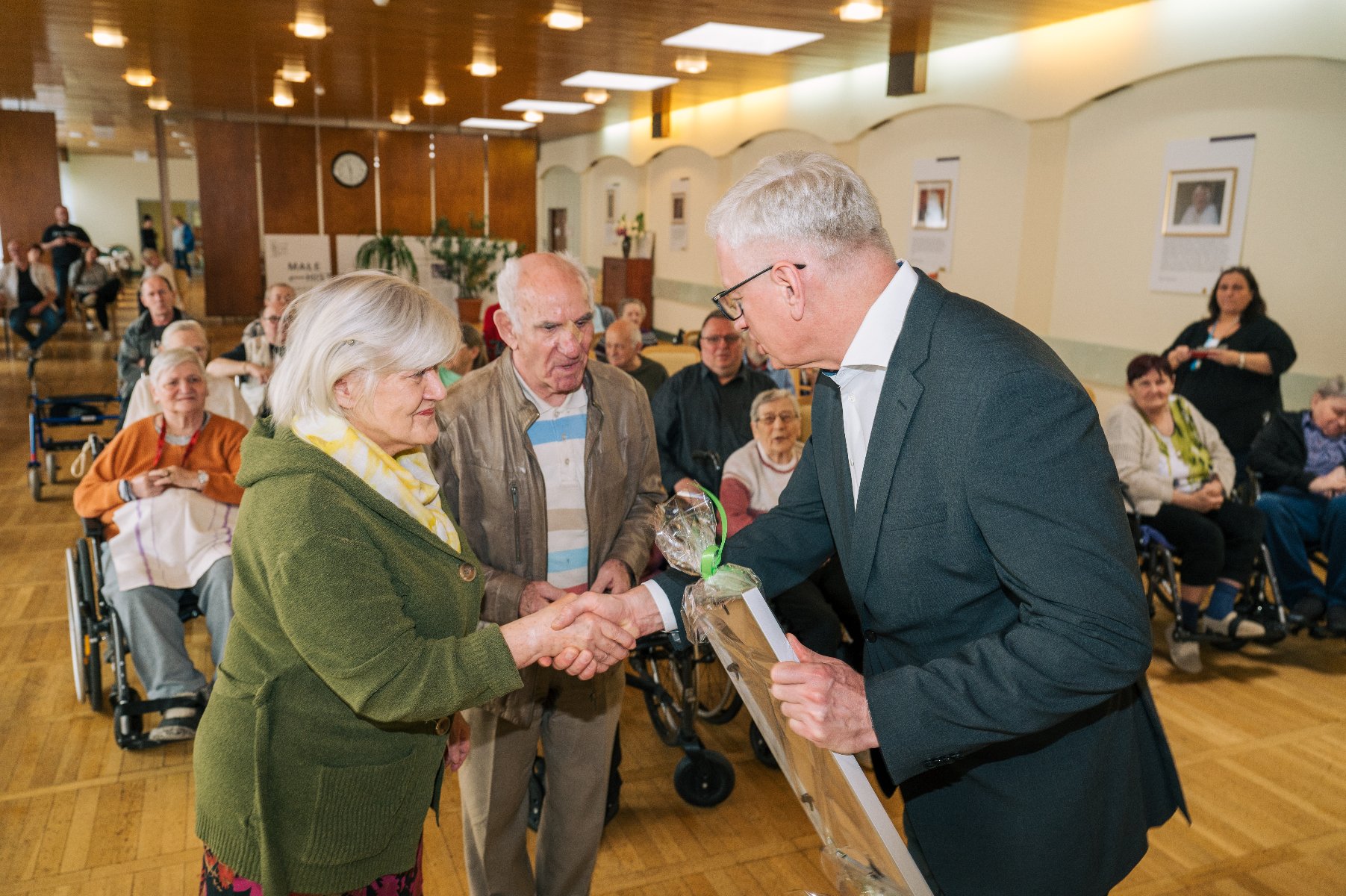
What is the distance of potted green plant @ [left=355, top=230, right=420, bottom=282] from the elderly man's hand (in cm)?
1317

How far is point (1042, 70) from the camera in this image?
7.65 m

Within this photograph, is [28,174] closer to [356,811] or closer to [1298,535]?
[356,811]

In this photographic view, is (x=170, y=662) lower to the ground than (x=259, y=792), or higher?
lower

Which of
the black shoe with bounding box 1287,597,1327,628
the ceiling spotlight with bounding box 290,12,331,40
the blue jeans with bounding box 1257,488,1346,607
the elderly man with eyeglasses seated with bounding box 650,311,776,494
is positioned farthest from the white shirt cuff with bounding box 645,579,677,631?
the ceiling spotlight with bounding box 290,12,331,40

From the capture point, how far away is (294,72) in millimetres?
10852

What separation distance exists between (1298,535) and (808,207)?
4.65 metres

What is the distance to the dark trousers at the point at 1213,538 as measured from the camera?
446 centimetres

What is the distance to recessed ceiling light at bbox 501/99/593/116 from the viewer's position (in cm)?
1288

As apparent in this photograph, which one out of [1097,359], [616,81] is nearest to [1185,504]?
[1097,359]

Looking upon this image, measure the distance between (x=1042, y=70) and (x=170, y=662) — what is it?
7.36 m

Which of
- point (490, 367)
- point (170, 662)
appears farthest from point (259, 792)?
point (170, 662)

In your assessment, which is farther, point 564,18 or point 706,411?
point 564,18

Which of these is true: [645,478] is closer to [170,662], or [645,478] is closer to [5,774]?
[170,662]

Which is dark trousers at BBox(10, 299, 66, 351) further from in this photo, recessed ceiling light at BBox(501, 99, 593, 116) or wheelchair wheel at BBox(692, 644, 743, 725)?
wheelchair wheel at BBox(692, 644, 743, 725)
